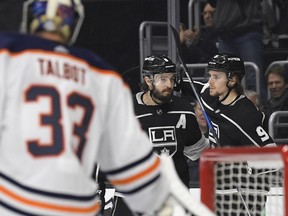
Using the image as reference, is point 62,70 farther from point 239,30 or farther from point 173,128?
point 239,30

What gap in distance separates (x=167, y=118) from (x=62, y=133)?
366 centimetres

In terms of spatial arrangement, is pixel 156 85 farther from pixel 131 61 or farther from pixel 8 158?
pixel 8 158

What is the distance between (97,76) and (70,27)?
0.60 ft

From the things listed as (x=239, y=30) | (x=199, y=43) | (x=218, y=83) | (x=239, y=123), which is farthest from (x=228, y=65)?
(x=199, y=43)

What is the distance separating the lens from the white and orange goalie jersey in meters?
3.21

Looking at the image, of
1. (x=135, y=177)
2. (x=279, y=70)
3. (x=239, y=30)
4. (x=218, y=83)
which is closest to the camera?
(x=135, y=177)

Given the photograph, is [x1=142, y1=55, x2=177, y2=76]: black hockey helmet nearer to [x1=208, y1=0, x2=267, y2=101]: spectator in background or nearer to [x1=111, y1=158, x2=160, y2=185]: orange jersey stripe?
[x1=208, y1=0, x2=267, y2=101]: spectator in background

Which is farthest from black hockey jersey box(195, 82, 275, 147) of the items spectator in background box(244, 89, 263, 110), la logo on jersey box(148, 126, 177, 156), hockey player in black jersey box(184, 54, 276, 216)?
spectator in background box(244, 89, 263, 110)

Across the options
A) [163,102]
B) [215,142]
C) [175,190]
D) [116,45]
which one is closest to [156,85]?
[163,102]

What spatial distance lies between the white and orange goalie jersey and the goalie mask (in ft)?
0.17

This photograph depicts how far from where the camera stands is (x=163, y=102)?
6.87m

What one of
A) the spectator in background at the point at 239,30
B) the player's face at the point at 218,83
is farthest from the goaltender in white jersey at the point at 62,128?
the spectator in background at the point at 239,30

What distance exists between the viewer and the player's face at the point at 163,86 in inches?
271

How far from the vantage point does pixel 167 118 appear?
6.86 m
